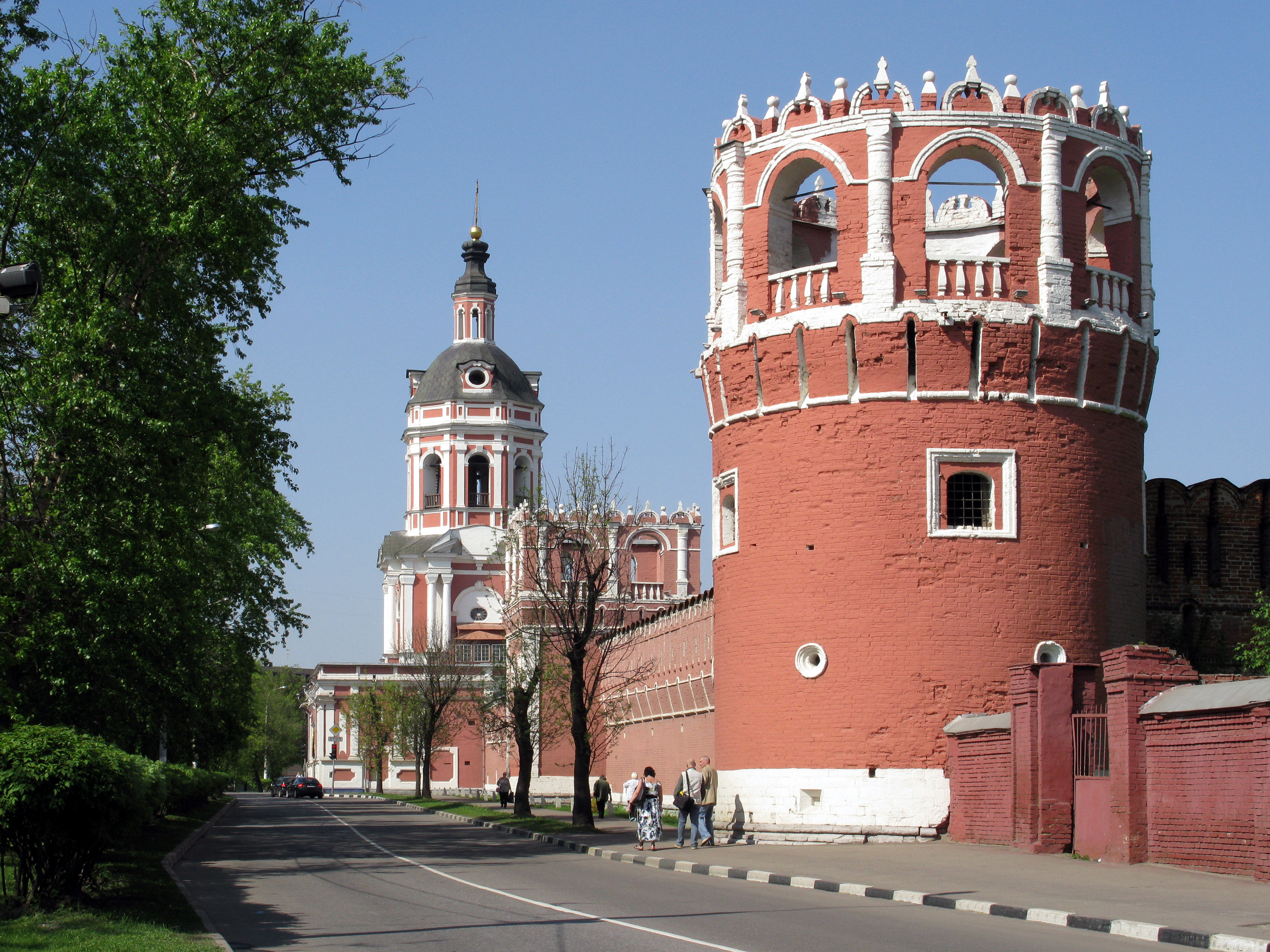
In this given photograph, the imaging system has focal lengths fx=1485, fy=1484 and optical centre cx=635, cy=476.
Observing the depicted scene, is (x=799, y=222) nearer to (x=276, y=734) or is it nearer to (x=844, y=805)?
(x=844, y=805)

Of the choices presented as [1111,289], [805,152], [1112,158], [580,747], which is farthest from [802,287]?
[580,747]

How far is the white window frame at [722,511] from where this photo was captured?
27109mm

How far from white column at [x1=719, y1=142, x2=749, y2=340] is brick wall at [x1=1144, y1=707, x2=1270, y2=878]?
11278mm

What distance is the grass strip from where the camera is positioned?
1204 centimetres

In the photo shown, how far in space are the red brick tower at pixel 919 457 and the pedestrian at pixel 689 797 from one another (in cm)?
113

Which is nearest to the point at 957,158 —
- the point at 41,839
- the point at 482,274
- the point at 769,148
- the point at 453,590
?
the point at 769,148

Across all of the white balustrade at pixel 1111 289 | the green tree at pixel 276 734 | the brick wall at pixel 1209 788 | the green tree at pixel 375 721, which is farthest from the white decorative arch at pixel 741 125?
the green tree at pixel 276 734

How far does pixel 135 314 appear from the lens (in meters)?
23.0

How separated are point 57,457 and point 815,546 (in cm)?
1221

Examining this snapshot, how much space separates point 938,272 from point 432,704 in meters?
42.0

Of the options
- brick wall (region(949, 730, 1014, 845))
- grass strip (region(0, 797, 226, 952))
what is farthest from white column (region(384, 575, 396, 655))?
grass strip (region(0, 797, 226, 952))

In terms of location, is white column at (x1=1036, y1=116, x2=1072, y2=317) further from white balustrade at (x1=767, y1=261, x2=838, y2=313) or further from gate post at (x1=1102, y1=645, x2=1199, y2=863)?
gate post at (x1=1102, y1=645, x2=1199, y2=863)

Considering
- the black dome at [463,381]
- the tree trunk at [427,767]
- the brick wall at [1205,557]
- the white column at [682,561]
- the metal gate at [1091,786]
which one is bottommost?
the tree trunk at [427,767]

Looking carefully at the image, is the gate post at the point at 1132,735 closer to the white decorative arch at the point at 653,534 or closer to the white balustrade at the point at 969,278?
the white balustrade at the point at 969,278
